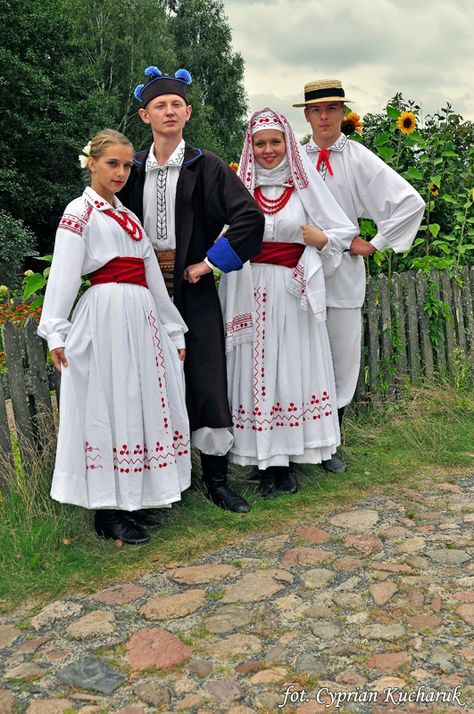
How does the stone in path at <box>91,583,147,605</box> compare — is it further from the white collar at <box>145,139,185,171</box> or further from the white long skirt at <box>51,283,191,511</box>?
the white collar at <box>145,139,185,171</box>

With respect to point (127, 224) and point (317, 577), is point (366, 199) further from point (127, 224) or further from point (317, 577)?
point (317, 577)

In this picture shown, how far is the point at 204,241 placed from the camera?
3893 mm

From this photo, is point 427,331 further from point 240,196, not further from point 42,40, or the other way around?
point 42,40

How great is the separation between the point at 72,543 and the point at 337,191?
2.59 meters

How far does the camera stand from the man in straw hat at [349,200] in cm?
447

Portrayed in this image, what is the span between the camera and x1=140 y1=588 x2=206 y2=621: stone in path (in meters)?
2.91

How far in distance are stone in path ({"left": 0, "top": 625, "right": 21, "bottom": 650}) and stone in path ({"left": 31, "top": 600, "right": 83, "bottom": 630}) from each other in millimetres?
74

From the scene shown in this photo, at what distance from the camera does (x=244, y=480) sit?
442 cm

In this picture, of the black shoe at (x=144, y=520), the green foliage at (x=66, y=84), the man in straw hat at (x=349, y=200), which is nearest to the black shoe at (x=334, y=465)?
the man in straw hat at (x=349, y=200)

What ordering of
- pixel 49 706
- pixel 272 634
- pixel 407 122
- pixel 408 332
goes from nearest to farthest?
1. pixel 49 706
2. pixel 272 634
3. pixel 407 122
4. pixel 408 332

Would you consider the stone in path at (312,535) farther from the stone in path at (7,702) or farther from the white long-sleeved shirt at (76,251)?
the stone in path at (7,702)

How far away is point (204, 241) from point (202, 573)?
1.68m

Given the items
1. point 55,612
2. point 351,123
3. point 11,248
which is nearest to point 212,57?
point 11,248

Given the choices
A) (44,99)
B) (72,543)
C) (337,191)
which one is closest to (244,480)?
(72,543)
